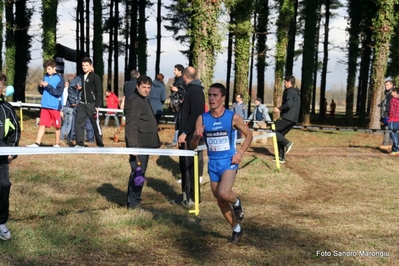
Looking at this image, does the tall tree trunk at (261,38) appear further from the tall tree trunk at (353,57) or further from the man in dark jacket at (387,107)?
A: the man in dark jacket at (387,107)

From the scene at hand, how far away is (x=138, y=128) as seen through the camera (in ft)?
24.8

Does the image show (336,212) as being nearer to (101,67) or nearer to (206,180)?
(206,180)

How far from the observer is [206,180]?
35.9 ft

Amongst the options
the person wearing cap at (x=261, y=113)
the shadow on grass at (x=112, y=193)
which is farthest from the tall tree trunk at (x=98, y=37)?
the shadow on grass at (x=112, y=193)

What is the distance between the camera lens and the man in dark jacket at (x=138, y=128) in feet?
24.3

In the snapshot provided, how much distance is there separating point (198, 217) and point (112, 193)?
2.24 metres

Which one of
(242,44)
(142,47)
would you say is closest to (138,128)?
(242,44)

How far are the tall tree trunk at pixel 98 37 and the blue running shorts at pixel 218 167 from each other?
83.1 feet

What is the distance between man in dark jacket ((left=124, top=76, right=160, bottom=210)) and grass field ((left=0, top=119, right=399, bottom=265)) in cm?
38

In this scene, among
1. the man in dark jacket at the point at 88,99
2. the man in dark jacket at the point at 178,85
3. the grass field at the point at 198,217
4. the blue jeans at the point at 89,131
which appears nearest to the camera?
the grass field at the point at 198,217

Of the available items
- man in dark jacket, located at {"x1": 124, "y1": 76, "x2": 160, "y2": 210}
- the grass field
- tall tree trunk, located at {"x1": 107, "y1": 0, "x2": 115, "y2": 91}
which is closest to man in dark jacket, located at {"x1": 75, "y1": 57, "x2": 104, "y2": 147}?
the grass field

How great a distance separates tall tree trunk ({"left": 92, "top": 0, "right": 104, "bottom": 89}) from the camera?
29.8 meters

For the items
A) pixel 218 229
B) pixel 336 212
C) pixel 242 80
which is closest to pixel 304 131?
pixel 242 80

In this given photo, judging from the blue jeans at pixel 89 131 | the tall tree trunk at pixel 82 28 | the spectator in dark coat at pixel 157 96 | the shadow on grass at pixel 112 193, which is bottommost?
the shadow on grass at pixel 112 193
